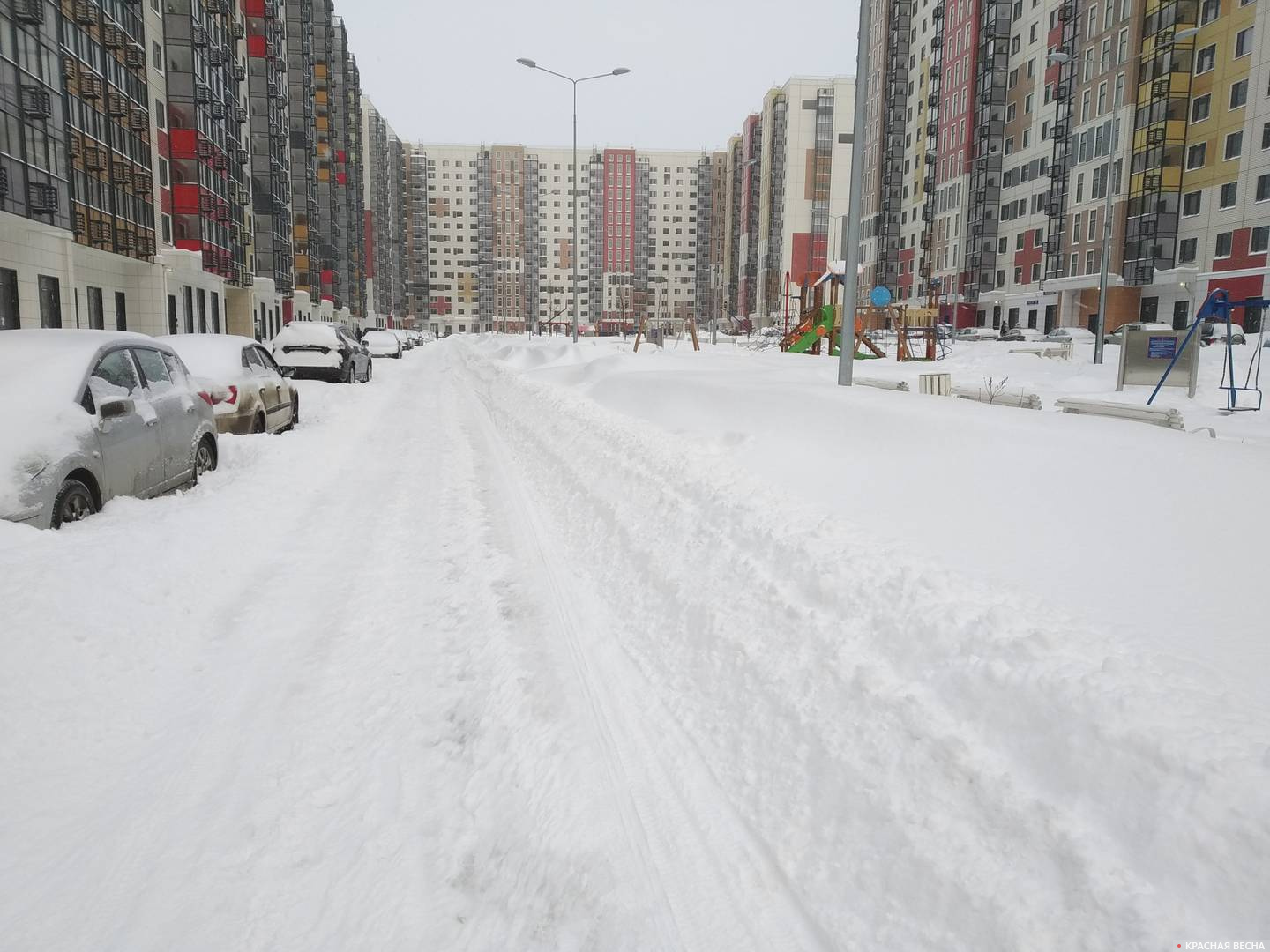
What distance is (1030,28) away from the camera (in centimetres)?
6156

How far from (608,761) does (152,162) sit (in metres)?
43.9

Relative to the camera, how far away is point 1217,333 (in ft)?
124

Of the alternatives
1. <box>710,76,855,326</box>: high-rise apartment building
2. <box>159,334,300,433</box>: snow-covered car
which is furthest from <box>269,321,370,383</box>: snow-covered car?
<box>710,76,855,326</box>: high-rise apartment building

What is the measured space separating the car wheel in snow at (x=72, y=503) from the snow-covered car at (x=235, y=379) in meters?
4.38

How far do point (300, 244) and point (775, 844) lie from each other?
3469 inches

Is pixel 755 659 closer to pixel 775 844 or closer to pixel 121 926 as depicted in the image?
pixel 775 844

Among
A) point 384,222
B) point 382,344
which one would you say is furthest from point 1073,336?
point 384,222

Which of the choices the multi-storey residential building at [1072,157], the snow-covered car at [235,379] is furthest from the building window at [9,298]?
the multi-storey residential building at [1072,157]

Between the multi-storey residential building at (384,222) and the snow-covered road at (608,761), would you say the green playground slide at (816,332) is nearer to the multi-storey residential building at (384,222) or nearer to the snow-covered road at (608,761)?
the snow-covered road at (608,761)

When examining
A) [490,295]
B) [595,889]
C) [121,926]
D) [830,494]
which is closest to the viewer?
[121,926]

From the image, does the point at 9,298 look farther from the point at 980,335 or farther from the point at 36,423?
the point at 980,335

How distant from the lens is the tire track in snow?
2670 mm

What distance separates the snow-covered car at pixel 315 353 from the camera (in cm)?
2245

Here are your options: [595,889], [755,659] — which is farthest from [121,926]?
[755,659]
